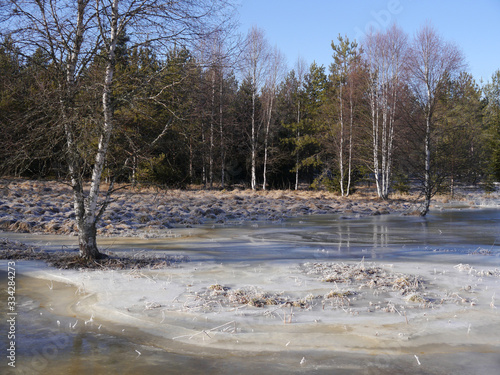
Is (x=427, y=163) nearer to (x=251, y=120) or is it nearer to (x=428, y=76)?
(x=428, y=76)

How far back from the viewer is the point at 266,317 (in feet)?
16.9

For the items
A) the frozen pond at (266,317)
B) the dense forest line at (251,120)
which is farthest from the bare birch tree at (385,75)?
the frozen pond at (266,317)

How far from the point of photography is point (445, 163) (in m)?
18.8

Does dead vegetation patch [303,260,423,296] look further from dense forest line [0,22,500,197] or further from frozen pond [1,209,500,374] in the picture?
dense forest line [0,22,500,197]

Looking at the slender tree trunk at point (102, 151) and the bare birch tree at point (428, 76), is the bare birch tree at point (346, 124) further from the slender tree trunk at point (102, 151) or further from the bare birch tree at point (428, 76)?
the slender tree trunk at point (102, 151)

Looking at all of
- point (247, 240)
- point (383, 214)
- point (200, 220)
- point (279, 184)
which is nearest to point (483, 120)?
point (279, 184)

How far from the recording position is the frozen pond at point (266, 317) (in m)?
4.04

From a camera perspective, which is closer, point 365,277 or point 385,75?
point 365,277

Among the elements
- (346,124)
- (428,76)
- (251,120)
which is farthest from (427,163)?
(251,120)

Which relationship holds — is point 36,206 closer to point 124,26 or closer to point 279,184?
point 124,26

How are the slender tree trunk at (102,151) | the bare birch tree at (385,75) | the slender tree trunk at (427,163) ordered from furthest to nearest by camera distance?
the bare birch tree at (385,75), the slender tree trunk at (427,163), the slender tree trunk at (102,151)

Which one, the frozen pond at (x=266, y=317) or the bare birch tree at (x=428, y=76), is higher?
the bare birch tree at (x=428, y=76)

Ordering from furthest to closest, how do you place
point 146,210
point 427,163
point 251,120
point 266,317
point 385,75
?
point 251,120 < point 385,75 < point 427,163 < point 146,210 < point 266,317

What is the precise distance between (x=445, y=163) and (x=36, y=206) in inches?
613
